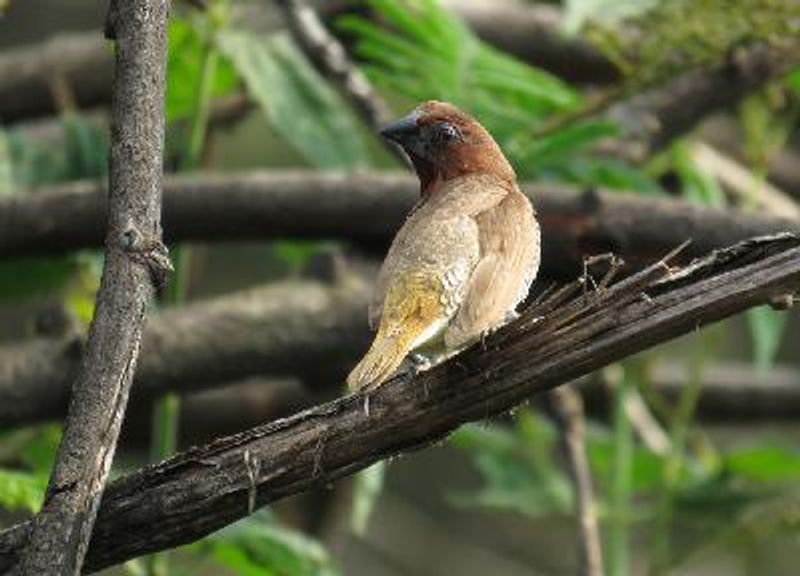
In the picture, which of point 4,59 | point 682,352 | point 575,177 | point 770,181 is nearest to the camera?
point 575,177

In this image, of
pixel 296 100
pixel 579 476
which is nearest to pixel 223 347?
pixel 296 100

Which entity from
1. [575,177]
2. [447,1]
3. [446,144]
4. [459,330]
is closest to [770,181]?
[447,1]

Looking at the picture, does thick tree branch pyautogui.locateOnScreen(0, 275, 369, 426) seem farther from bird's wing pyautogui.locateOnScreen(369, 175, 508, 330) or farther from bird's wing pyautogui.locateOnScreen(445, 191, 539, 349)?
bird's wing pyautogui.locateOnScreen(445, 191, 539, 349)

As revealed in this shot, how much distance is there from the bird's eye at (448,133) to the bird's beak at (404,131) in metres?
0.04

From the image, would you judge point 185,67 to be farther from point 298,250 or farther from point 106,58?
point 106,58

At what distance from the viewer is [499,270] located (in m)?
3.28

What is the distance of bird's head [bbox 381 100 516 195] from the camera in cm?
372

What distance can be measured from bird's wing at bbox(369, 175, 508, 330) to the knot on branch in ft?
1.71

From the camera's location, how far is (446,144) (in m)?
3.75

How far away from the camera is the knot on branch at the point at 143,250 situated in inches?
113

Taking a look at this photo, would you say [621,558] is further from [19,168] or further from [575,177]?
[19,168]

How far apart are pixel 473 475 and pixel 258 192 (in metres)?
3.71

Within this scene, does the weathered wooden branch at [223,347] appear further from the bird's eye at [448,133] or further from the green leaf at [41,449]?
the bird's eye at [448,133]

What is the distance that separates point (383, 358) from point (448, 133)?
2.46 feet
